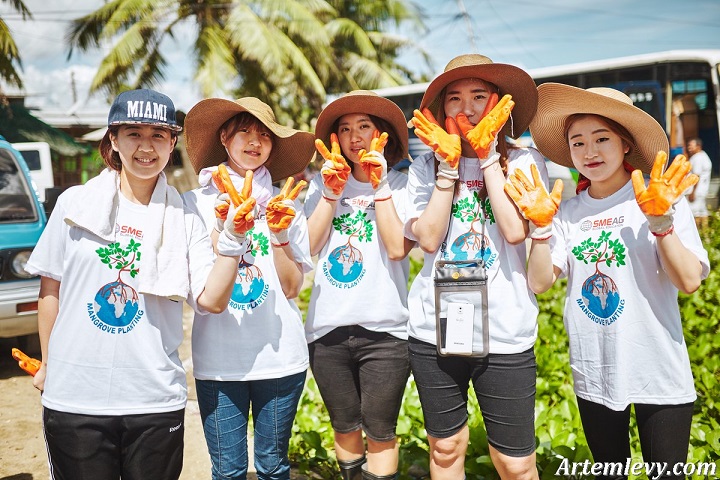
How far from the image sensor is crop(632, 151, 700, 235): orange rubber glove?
82.2 inches

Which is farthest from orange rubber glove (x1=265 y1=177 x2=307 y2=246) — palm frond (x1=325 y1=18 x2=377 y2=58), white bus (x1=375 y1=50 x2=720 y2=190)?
palm frond (x1=325 y1=18 x2=377 y2=58)

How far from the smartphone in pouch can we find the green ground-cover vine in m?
1.12

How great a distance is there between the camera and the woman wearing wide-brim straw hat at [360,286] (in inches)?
104

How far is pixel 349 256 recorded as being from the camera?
8.87ft

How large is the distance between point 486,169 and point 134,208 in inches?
53.1

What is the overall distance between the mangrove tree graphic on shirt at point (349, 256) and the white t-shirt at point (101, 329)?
85cm

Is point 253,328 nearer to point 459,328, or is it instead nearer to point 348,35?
point 459,328

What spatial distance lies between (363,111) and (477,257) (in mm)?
929

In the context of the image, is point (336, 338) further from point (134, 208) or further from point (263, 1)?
point (263, 1)

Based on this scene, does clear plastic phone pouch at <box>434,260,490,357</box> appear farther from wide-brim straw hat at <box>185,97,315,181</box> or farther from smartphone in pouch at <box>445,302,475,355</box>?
wide-brim straw hat at <box>185,97,315,181</box>

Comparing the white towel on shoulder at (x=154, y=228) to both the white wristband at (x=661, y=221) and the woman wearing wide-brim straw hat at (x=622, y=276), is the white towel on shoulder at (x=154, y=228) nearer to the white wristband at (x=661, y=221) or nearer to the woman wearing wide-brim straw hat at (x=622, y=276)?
the woman wearing wide-brim straw hat at (x=622, y=276)

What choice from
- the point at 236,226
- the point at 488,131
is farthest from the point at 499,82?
the point at 236,226

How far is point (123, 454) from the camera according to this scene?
210cm

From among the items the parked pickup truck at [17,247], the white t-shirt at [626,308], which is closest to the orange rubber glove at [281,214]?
the white t-shirt at [626,308]
